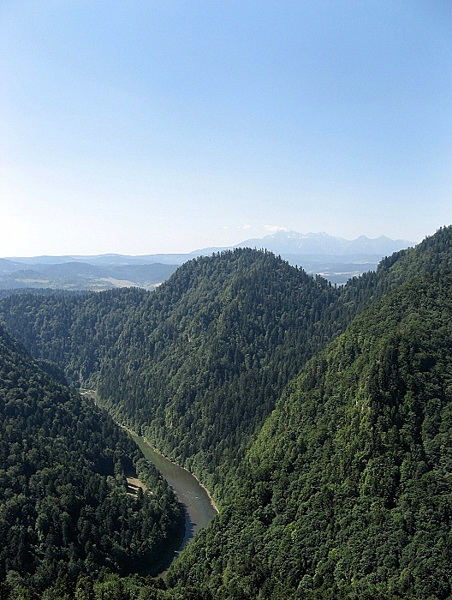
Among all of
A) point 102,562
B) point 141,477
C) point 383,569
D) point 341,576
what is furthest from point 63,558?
point 383,569

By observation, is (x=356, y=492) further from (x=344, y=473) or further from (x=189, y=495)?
(x=189, y=495)

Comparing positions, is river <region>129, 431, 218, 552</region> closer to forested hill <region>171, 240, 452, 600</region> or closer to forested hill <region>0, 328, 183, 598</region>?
forested hill <region>0, 328, 183, 598</region>

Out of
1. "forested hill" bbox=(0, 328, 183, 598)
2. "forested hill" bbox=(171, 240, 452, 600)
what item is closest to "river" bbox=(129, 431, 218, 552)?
"forested hill" bbox=(0, 328, 183, 598)

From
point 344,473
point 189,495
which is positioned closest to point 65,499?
point 189,495

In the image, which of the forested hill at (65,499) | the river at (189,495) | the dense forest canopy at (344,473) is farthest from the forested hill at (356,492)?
the river at (189,495)

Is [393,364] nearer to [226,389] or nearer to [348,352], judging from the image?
[348,352]

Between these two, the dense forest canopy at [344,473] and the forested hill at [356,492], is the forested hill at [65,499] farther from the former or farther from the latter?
the forested hill at [356,492]
